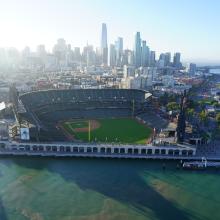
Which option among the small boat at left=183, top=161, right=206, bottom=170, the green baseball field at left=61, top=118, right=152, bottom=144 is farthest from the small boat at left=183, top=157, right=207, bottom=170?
the green baseball field at left=61, top=118, right=152, bottom=144

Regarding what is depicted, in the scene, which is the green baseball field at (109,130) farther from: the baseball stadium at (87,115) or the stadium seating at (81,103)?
the stadium seating at (81,103)

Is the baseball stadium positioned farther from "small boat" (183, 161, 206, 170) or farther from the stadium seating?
"small boat" (183, 161, 206, 170)

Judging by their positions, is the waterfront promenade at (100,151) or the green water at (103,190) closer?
the green water at (103,190)

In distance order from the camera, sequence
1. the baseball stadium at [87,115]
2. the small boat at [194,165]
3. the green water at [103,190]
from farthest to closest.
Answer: the baseball stadium at [87,115], the small boat at [194,165], the green water at [103,190]

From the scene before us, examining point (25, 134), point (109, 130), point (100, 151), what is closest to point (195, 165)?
point (100, 151)

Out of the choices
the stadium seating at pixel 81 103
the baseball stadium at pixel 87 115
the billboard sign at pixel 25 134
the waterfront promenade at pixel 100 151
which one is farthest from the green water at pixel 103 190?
the stadium seating at pixel 81 103

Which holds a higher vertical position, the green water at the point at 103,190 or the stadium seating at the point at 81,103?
the stadium seating at the point at 81,103

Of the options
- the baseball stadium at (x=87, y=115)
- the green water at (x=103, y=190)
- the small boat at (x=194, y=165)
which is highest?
the baseball stadium at (x=87, y=115)

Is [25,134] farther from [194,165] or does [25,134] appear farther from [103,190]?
[194,165]

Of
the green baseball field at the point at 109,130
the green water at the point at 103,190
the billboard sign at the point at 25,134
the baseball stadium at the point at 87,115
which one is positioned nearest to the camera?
the green water at the point at 103,190

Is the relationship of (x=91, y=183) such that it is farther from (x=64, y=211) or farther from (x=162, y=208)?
(x=162, y=208)
